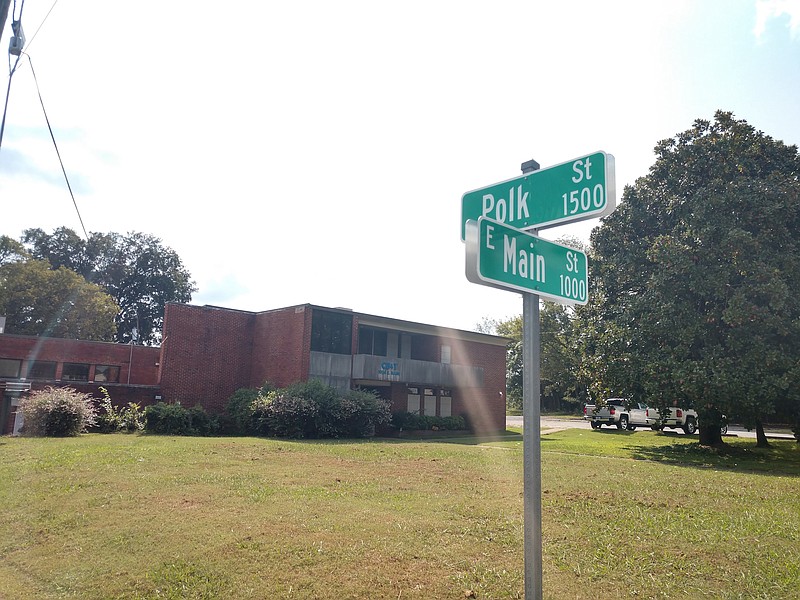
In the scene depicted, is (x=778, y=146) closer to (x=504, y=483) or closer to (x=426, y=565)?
(x=504, y=483)

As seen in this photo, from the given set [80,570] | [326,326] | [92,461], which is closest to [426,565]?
[80,570]

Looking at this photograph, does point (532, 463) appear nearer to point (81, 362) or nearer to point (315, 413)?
point (315, 413)

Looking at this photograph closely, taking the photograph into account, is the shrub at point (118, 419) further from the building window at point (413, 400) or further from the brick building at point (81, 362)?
the building window at point (413, 400)

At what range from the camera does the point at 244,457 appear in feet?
45.1

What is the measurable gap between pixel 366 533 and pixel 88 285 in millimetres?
45174

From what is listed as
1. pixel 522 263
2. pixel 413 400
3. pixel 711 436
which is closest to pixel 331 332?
pixel 413 400

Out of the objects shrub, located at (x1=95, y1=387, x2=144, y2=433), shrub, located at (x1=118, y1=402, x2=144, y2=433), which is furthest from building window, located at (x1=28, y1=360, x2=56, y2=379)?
shrub, located at (x1=118, y1=402, x2=144, y2=433)

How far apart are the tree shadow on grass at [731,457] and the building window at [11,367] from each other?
3087cm

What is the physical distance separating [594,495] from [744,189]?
1420cm

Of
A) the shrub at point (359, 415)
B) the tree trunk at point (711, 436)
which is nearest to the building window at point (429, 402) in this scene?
the shrub at point (359, 415)

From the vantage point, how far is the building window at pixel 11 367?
3195cm

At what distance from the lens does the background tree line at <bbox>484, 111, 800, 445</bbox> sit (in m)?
18.0

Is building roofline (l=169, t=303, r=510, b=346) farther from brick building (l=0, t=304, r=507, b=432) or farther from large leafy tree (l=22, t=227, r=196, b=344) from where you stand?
large leafy tree (l=22, t=227, r=196, b=344)

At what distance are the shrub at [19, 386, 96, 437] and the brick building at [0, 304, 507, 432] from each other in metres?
2.77
